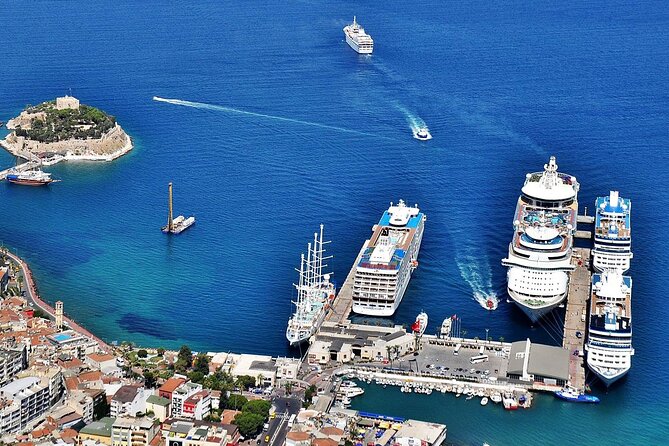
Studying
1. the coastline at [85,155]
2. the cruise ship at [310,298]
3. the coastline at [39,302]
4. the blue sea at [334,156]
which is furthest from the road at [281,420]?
the coastline at [85,155]

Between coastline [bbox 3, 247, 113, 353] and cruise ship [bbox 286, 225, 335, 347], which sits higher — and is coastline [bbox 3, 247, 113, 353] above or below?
below

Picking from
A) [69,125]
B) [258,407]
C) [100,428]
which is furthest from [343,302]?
[69,125]

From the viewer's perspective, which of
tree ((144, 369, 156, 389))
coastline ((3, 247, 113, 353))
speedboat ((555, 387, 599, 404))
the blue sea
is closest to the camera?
tree ((144, 369, 156, 389))

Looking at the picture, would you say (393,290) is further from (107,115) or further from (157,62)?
(157,62)

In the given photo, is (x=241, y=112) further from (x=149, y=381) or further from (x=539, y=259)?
(x=149, y=381)

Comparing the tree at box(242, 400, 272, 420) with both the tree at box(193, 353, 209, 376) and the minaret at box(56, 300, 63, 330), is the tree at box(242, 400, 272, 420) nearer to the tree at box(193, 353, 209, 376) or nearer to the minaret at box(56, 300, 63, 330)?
the tree at box(193, 353, 209, 376)

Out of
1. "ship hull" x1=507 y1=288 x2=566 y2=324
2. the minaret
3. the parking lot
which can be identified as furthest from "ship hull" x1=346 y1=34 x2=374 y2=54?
the minaret

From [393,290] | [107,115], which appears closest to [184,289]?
[393,290]
